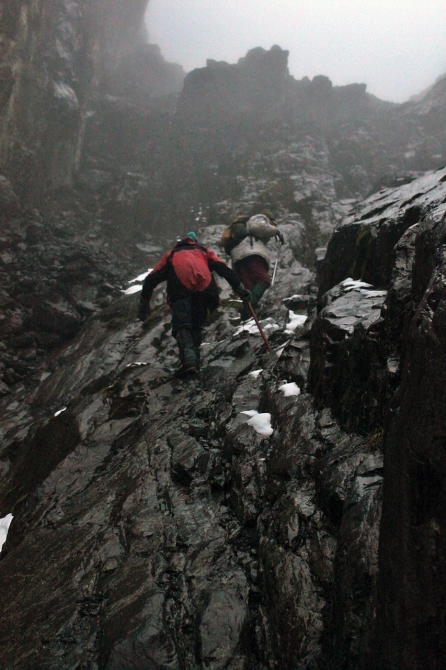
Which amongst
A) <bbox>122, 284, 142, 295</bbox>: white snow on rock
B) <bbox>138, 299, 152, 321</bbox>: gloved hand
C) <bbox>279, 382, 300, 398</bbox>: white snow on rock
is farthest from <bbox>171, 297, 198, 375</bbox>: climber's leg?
<bbox>122, 284, 142, 295</bbox>: white snow on rock

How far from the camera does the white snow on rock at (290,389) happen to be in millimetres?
5334

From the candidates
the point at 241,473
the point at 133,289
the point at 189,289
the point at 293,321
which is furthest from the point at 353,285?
the point at 133,289

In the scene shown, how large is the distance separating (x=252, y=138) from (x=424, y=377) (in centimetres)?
3872

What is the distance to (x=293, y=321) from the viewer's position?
889 centimetres

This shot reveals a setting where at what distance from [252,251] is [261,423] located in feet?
18.3

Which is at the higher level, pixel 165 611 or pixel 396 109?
A: pixel 396 109

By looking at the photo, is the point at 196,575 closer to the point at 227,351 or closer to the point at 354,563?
the point at 354,563

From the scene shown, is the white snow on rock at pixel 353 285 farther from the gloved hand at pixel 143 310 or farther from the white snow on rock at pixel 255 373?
the gloved hand at pixel 143 310

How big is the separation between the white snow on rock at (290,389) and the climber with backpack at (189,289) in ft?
7.75

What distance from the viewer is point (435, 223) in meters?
3.02

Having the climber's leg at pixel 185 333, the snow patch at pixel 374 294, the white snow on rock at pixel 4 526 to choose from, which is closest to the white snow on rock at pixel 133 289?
the climber's leg at pixel 185 333

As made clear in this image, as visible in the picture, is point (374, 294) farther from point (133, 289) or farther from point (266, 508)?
point (133, 289)

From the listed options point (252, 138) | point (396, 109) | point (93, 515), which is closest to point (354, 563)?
point (93, 515)

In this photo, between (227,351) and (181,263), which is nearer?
(181,263)
